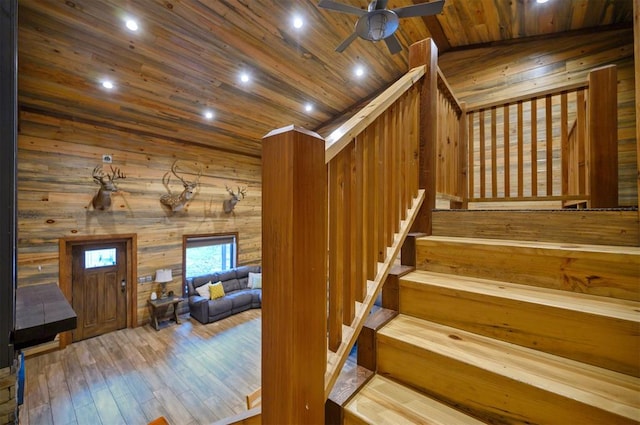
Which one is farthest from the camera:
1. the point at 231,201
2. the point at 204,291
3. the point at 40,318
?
the point at 231,201

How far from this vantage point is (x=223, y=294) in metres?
5.99

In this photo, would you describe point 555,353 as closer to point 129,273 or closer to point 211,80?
point 211,80

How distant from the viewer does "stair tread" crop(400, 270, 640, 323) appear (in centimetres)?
91

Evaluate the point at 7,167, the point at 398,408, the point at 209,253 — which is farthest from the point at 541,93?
the point at 209,253

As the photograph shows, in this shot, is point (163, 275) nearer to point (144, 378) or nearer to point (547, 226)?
point (144, 378)

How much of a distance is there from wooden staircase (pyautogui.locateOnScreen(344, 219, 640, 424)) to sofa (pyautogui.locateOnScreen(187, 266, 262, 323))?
437 centimetres

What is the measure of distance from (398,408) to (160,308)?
18.6 feet

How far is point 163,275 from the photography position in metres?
5.29

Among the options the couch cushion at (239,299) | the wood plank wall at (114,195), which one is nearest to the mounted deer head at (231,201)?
the wood plank wall at (114,195)

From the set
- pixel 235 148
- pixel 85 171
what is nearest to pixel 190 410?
pixel 85 171

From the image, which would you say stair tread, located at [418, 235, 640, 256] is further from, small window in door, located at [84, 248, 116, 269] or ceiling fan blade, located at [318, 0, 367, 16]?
small window in door, located at [84, 248, 116, 269]

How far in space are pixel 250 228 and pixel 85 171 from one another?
3.58m

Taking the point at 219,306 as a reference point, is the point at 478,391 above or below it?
above

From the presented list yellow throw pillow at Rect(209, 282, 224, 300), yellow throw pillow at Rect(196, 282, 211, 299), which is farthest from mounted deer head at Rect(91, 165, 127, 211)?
yellow throw pillow at Rect(209, 282, 224, 300)
